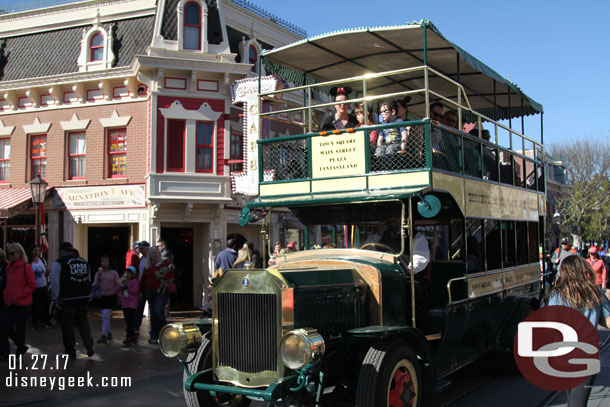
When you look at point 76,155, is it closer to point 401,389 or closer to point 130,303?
point 130,303

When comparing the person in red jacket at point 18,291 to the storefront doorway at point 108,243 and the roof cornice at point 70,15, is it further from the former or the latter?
the roof cornice at point 70,15

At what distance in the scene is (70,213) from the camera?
55.1 ft

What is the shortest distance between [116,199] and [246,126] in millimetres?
4490

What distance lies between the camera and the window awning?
16.2 meters

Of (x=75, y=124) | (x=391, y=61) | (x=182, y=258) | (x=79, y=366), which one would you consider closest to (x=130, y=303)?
(x=79, y=366)

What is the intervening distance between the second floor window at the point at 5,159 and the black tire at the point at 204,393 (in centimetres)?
1549

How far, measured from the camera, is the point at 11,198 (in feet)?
55.6

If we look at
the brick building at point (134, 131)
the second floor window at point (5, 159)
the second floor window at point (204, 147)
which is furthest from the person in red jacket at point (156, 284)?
the second floor window at point (5, 159)

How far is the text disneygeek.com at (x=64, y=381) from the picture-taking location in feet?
23.7

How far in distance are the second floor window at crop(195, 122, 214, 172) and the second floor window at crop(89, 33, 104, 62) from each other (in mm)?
4085

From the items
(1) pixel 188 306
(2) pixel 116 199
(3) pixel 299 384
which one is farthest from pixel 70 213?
(3) pixel 299 384

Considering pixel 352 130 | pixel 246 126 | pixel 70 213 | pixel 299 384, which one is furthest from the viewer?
pixel 70 213

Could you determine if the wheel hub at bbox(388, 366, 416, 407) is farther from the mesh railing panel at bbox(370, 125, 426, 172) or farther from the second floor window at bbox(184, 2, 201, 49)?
the second floor window at bbox(184, 2, 201, 49)

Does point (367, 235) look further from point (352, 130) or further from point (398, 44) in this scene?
point (398, 44)
